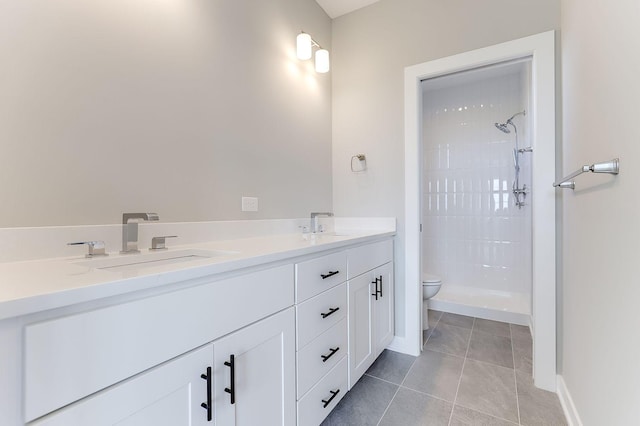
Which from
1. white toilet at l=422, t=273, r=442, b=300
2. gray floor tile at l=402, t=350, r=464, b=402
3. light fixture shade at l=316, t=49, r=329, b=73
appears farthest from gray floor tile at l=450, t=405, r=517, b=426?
light fixture shade at l=316, t=49, r=329, b=73

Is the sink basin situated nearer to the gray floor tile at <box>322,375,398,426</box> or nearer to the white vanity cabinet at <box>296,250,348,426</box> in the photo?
the white vanity cabinet at <box>296,250,348,426</box>

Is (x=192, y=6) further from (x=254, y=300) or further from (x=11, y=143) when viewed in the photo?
(x=254, y=300)

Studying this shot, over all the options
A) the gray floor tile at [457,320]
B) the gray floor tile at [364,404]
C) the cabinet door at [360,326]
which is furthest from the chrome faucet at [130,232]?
the gray floor tile at [457,320]

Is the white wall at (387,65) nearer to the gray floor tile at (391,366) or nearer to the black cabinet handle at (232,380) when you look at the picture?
the gray floor tile at (391,366)

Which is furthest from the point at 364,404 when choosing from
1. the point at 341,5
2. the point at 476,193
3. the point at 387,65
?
the point at 341,5

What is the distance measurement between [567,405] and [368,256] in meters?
1.21

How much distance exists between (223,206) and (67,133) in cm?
68

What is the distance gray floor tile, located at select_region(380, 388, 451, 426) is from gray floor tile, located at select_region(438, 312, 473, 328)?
3.92ft

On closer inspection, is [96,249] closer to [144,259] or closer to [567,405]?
[144,259]

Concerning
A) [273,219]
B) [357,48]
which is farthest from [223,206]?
[357,48]

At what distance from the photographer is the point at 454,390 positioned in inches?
63.6

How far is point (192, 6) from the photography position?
4.47 ft

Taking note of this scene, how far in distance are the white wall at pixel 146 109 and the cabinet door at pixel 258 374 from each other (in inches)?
26.7

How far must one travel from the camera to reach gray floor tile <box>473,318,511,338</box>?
2365mm
